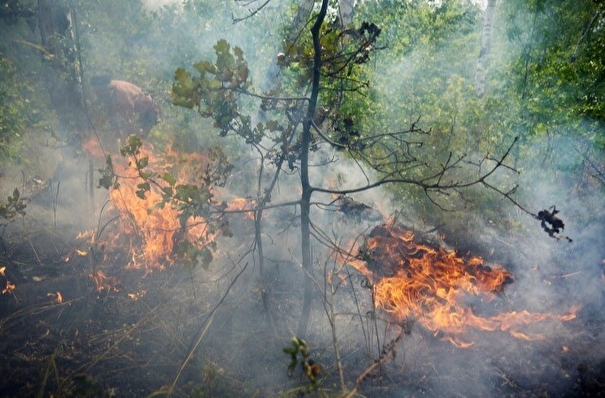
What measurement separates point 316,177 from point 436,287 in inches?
193

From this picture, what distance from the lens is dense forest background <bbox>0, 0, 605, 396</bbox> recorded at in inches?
130

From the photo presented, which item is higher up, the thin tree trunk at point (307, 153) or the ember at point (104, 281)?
the thin tree trunk at point (307, 153)

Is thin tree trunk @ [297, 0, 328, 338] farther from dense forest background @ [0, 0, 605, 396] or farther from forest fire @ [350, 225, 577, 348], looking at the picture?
forest fire @ [350, 225, 577, 348]

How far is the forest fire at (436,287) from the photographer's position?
4.56m

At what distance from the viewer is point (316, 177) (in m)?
9.20

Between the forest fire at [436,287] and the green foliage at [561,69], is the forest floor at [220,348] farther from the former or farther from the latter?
the green foliage at [561,69]

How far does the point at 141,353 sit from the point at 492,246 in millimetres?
6357

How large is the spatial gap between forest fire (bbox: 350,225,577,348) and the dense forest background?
14.5 inches

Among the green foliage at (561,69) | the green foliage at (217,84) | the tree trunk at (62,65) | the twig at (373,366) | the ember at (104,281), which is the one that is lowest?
the twig at (373,366)

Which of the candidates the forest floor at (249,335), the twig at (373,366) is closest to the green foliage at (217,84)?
the forest floor at (249,335)

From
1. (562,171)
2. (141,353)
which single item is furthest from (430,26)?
(141,353)

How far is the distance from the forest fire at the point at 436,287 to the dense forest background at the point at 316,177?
0.37 m

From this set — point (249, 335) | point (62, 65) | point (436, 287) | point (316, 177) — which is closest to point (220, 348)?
point (249, 335)

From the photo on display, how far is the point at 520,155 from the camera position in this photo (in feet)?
31.3
